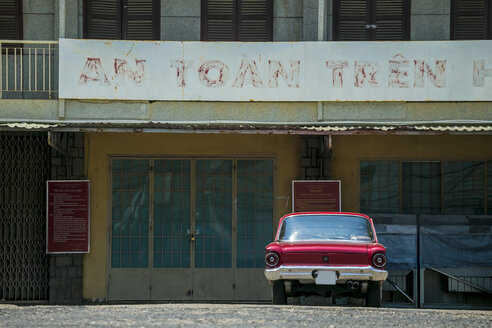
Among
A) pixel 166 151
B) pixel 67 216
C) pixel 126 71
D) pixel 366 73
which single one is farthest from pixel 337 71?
pixel 67 216

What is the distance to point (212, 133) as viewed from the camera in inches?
629

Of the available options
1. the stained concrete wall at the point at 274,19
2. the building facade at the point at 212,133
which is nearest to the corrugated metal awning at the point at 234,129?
the building facade at the point at 212,133

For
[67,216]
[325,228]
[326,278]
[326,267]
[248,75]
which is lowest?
[326,278]

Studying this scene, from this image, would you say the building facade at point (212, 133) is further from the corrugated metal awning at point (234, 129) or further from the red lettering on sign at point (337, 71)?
the corrugated metal awning at point (234, 129)

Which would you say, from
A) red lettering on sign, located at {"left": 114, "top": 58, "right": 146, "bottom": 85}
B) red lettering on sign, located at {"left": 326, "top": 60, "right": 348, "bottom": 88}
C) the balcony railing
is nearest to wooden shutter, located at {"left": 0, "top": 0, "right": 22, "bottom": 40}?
the balcony railing

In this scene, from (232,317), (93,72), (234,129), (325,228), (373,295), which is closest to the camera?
(232,317)

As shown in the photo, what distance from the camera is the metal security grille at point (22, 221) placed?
16.2m

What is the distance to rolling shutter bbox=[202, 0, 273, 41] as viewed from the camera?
16.9 m

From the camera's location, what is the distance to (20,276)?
16.3m

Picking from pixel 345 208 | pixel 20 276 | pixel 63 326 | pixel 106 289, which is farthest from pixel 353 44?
pixel 63 326

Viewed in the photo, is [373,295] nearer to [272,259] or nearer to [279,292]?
[279,292]

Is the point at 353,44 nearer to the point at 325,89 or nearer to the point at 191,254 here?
the point at 325,89

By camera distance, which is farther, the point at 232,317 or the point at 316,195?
the point at 316,195

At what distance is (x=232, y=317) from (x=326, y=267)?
2.12m
